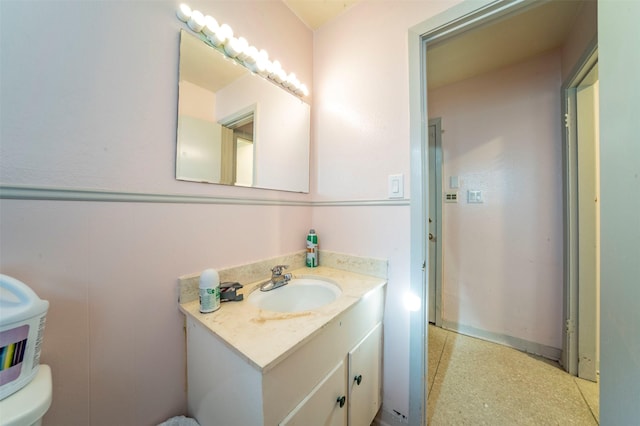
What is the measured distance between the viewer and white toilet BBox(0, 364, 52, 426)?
0.40 metres

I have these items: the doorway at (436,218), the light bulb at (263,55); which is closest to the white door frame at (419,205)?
the light bulb at (263,55)

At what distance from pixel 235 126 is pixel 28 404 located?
1.00 m

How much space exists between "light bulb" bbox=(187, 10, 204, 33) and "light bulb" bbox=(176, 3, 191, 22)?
11 mm

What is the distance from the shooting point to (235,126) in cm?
100

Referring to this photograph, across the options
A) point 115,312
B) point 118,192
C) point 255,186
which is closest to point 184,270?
point 115,312

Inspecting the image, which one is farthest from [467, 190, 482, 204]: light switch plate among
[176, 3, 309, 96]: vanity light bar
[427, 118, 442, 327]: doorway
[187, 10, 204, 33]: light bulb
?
[187, 10, 204, 33]: light bulb

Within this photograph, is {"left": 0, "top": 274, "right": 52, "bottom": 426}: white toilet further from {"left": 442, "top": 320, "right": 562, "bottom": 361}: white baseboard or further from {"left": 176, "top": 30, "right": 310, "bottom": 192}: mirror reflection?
{"left": 442, "top": 320, "right": 562, "bottom": 361}: white baseboard

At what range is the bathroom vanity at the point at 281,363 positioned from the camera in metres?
0.53

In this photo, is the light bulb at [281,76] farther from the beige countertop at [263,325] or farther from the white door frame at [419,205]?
the beige countertop at [263,325]

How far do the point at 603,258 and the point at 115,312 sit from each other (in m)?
1.39

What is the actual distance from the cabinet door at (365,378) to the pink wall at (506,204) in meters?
1.23

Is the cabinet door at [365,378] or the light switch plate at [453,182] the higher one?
the light switch plate at [453,182]

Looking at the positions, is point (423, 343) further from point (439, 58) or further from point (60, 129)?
point (439, 58)

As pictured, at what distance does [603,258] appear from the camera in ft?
1.81
